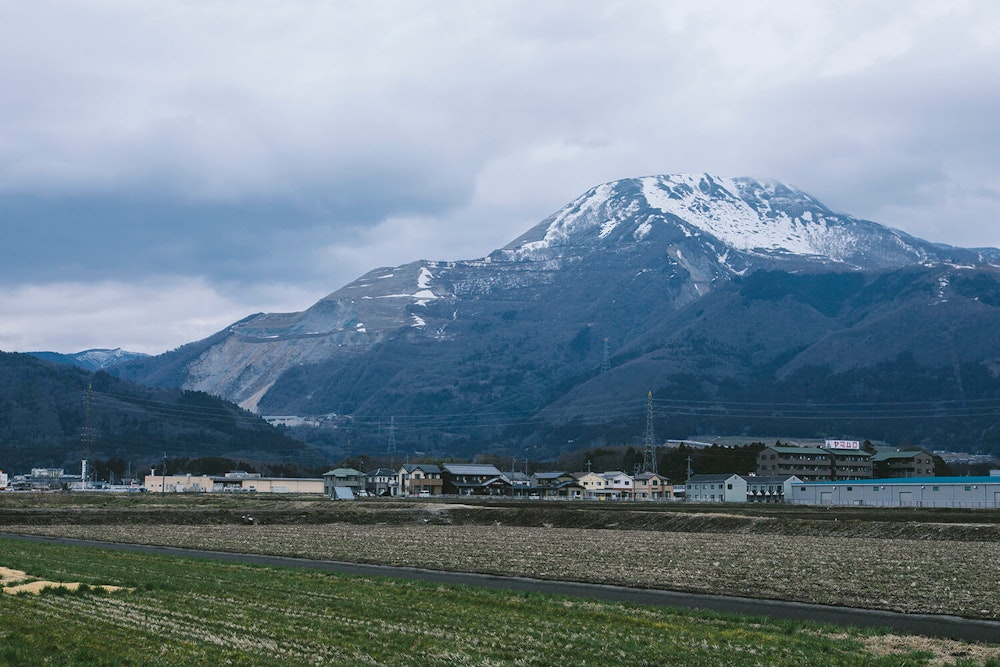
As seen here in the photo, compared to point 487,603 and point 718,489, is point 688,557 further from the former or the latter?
point 718,489

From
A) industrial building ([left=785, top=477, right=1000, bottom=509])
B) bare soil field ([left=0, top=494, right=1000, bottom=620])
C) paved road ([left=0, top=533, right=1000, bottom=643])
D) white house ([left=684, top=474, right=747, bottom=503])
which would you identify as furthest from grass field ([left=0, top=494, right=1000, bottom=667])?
white house ([left=684, top=474, right=747, bottom=503])

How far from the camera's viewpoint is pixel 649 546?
56344 mm

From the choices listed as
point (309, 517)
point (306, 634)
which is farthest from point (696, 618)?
point (309, 517)

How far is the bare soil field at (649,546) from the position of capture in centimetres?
3647

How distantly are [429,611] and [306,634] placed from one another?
526 centimetres

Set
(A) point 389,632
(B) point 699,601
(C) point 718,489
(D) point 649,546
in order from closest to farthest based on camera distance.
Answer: (A) point 389,632
(B) point 699,601
(D) point 649,546
(C) point 718,489

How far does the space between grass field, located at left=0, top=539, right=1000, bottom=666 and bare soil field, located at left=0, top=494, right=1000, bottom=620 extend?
6924mm

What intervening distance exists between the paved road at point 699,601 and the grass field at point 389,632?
188cm

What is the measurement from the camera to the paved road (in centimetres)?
2789

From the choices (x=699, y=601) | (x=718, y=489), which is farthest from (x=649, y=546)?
(x=718, y=489)

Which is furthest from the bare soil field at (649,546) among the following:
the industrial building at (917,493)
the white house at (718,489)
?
the white house at (718,489)

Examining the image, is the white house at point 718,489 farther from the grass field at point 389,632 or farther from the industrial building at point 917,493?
the grass field at point 389,632

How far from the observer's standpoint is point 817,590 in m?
35.6

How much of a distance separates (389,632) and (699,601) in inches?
483
